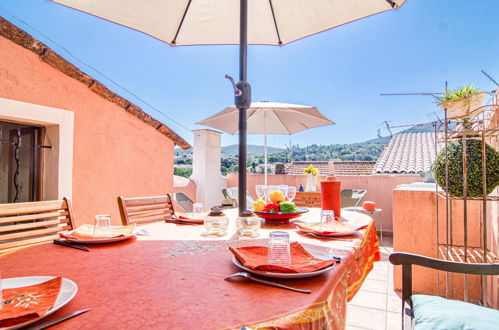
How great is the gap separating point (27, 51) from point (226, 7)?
1.86 metres

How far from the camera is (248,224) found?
116cm

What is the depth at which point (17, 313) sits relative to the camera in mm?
502

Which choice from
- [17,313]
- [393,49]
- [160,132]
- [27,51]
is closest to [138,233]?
[17,313]

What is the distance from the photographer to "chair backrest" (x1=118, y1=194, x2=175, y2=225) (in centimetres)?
158

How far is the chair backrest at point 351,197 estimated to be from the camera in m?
4.70

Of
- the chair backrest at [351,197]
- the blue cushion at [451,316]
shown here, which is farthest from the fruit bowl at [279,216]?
the chair backrest at [351,197]

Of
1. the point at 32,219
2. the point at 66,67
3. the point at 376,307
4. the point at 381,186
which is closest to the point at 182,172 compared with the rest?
the point at 66,67

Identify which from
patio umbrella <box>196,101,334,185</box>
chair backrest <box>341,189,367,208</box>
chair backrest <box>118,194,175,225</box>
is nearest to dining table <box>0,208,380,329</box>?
chair backrest <box>118,194,175,225</box>

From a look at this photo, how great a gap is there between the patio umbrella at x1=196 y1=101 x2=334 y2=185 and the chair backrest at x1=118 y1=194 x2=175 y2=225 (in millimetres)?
2127

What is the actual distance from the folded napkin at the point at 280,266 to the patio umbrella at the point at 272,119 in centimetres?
302

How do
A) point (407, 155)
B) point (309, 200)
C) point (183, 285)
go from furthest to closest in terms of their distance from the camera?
point (407, 155)
point (309, 200)
point (183, 285)

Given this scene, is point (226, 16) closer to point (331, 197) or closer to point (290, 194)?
point (290, 194)

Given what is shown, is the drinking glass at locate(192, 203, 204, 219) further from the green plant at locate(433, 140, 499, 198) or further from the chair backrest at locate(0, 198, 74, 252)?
the green plant at locate(433, 140, 499, 198)

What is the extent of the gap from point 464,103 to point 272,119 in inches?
132
